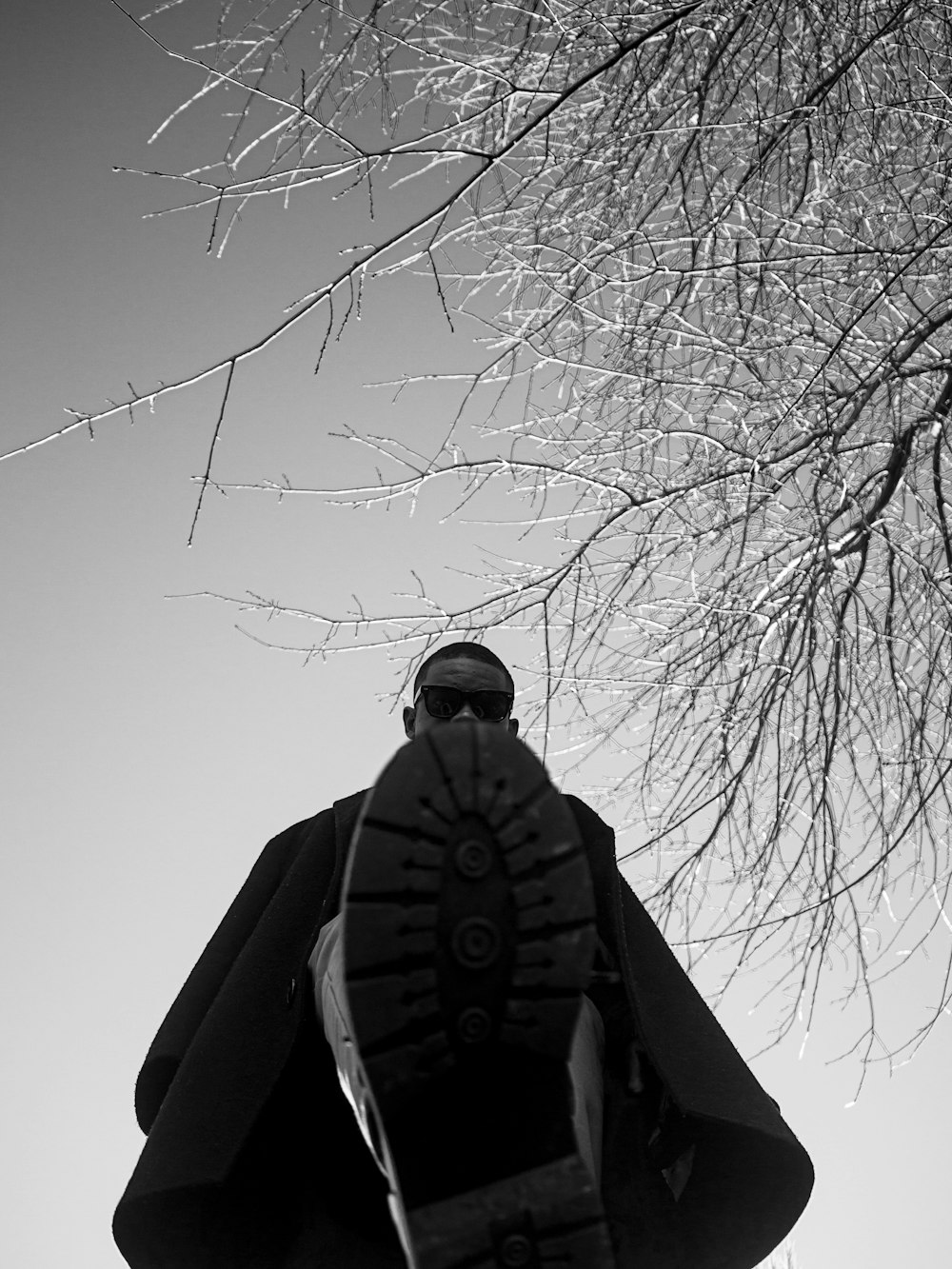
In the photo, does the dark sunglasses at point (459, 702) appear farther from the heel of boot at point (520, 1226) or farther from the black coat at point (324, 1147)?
the heel of boot at point (520, 1226)

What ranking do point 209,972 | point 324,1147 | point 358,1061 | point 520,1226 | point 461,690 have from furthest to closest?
point 461,690 → point 209,972 → point 324,1147 → point 358,1061 → point 520,1226

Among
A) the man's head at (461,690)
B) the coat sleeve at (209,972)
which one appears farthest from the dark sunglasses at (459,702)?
the coat sleeve at (209,972)

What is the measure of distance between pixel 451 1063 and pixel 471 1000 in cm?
8

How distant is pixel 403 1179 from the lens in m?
1.57

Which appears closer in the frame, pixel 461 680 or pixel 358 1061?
pixel 358 1061

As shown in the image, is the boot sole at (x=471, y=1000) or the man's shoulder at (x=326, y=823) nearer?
the boot sole at (x=471, y=1000)

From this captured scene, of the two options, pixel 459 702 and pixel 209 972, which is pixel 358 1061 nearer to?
pixel 209 972

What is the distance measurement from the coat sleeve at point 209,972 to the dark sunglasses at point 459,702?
32cm

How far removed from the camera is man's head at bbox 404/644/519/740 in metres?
2.61

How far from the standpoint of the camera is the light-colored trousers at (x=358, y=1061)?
1724 mm

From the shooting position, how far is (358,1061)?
1664 millimetres

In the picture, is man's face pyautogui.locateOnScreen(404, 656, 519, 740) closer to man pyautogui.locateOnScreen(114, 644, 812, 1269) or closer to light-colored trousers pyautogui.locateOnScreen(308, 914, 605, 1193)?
man pyautogui.locateOnScreen(114, 644, 812, 1269)

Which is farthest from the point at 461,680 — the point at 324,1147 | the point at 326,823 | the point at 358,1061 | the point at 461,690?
the point at 358,1061

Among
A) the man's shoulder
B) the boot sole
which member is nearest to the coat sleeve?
the man's shoulder
